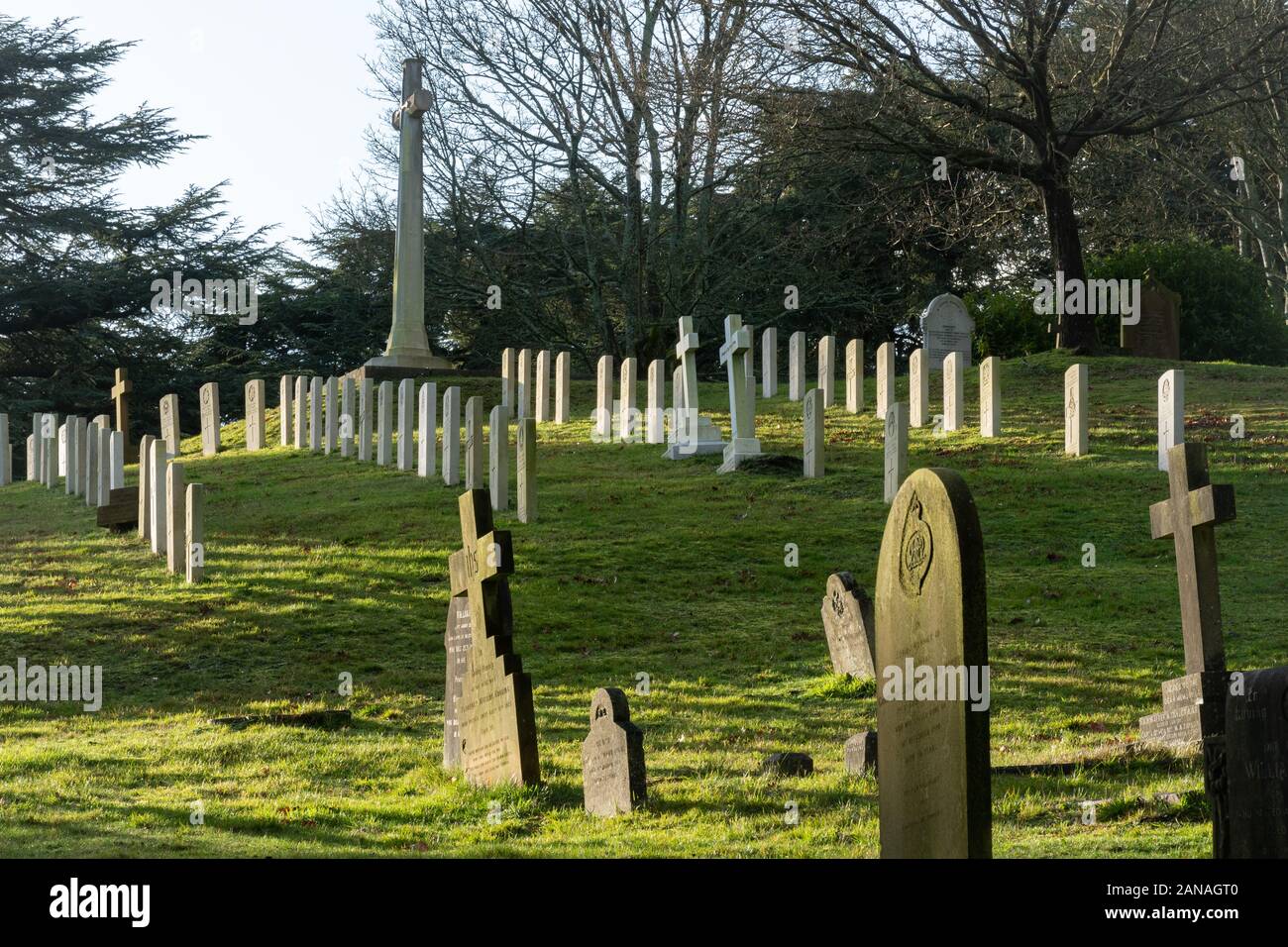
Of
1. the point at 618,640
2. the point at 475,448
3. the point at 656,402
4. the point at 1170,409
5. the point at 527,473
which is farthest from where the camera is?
the point at 656,402

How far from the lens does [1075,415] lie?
18.4 metres

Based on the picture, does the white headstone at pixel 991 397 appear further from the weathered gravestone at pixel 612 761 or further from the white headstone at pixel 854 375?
the weathered gravestone at pixel 612 761

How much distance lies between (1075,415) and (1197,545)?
977cm

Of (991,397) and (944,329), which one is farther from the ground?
(944,329)

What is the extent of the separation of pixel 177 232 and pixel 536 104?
30.3 feet

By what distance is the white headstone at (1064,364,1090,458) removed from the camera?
18.1 meters

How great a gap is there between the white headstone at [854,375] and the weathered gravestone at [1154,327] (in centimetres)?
702

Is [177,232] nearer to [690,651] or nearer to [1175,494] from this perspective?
[690,651]

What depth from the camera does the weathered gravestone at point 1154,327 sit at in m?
26.8

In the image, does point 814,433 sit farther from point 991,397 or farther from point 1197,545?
point 1197,545

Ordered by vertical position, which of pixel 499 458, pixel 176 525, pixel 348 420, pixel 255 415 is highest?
pixel 255 415

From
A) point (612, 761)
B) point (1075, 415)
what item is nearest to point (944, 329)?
point (1075, 415)

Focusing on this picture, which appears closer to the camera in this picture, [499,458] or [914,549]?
[914,549]

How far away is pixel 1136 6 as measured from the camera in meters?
23.9
